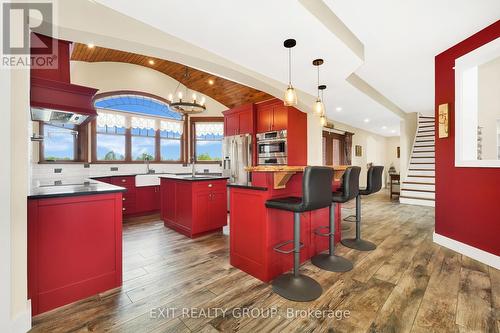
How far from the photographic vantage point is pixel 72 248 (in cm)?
182

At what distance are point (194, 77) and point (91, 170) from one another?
11.0 ft

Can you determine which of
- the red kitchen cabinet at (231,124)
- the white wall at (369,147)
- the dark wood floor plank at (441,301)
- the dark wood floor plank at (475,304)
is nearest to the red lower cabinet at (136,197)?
the red kitchen cabinet at (231,124)

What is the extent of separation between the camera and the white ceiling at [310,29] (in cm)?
201

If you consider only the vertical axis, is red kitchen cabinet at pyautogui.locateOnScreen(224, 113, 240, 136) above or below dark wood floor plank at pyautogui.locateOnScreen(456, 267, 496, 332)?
above

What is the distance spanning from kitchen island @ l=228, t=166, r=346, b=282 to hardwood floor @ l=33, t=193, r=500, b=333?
0.60ft

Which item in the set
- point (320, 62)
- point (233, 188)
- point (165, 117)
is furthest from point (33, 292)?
point (165, 117)

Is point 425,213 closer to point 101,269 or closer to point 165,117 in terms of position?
point 101,269

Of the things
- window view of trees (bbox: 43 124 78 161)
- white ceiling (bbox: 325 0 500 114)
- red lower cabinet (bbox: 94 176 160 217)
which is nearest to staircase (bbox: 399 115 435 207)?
white ceiling (bbox: 325 0 500 114)

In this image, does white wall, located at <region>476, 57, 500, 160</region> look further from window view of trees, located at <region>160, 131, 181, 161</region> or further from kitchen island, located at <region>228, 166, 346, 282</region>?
window view of trees, located at <region>160, 131, 181, 161</region>

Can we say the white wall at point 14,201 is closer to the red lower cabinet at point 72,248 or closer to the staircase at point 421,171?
the red lower cabinet at point 72,248

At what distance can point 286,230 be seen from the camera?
2.35 m

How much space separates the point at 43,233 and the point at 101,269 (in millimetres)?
581

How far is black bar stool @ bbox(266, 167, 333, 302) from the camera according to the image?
186cm

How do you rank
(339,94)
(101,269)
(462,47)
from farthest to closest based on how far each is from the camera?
(339,94)
(462,47)
(101,269)
